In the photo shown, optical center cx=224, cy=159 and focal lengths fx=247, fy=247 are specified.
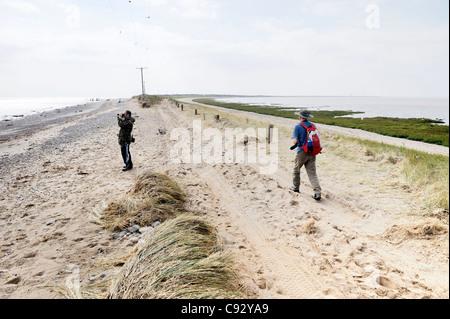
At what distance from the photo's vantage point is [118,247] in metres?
4.33

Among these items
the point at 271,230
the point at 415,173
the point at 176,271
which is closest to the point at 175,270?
the point at 176,271

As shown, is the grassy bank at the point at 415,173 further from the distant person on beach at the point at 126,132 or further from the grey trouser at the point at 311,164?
the distant person on beach at the point at 126,132

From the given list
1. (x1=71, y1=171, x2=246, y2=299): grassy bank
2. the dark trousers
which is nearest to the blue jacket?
(x1=71, y1=171, x2=246, y2=299): grassy bank

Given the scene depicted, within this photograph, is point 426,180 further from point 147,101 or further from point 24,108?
point 24,108

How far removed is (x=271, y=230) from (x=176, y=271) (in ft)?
8.16

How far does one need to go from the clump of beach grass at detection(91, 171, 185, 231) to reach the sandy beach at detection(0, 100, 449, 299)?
0.97 ft

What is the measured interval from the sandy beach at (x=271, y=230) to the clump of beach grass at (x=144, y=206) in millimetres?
295

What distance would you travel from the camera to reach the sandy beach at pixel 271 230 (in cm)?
339

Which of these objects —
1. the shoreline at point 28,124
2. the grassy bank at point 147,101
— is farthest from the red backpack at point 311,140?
the grassy bank at point 147,101

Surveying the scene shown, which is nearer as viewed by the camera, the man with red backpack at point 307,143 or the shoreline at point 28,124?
the man with red backpack at point 307,143

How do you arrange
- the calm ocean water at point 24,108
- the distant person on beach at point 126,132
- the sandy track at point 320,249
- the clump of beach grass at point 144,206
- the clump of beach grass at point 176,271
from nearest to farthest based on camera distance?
the clump of beach grass at point 176,271 < the sandy track at point 320,249 < the clump of beach grass at point 144,206 < the distant person on beach at point 126,132 < the calm ocean water at point 24,108

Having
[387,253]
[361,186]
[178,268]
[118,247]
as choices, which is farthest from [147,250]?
[361,186]
